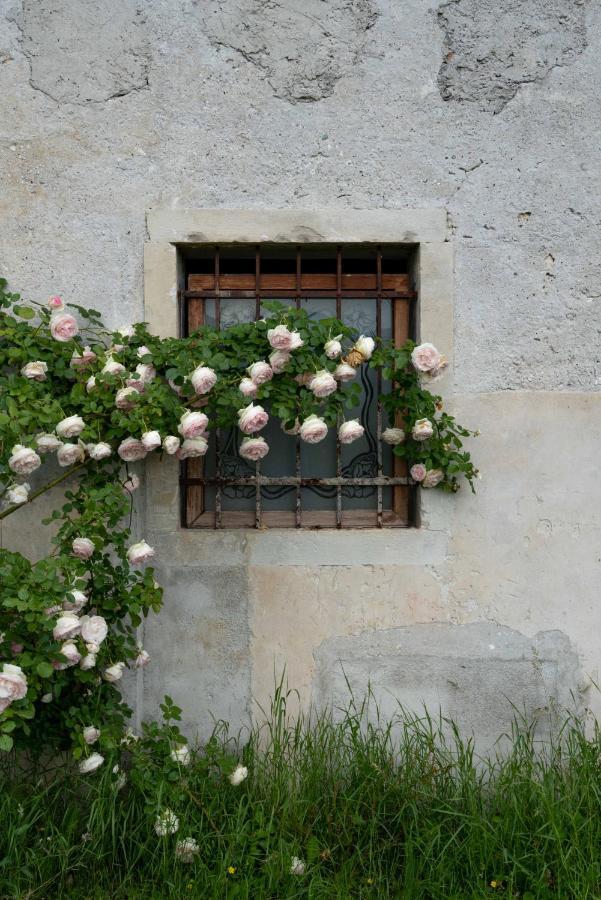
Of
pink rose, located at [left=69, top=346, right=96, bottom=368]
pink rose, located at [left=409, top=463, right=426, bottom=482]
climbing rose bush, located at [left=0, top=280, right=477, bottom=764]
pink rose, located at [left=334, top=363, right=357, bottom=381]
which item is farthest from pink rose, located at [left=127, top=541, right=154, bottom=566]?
pink rose, located at [left=409, top=463, right=426, bottom=482]

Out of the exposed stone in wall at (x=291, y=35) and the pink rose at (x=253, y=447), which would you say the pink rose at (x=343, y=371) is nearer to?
the pink rose at (x=253, y=447)

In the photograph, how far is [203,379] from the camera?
2.47 m

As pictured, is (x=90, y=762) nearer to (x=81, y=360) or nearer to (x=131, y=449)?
(x=131, y=449)

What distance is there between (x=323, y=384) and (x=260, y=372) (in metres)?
0.23

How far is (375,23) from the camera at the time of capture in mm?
2775

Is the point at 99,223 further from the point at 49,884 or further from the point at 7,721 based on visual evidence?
the point at 49,884

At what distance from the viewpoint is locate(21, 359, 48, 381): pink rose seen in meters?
2.54

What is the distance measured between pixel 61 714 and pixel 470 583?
62.1 inches

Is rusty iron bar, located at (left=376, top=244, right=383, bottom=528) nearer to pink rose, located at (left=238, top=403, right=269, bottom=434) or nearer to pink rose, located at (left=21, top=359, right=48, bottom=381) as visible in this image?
pink rose, located at (left=238, top=403, right=269, bottom=434)

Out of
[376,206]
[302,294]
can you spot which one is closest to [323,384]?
[302,294]

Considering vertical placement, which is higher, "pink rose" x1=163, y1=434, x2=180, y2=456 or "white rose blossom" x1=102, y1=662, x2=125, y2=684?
"pink rose" x1=163, y1=434, x2=180, y2=456

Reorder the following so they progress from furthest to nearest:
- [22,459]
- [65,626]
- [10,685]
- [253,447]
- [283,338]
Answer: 1. [253,447]
2. [283,338]
3. [22,459]
4. [65,626]
5. [10,685]

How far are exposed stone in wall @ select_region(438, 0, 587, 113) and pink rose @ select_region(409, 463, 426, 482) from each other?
1428 mm

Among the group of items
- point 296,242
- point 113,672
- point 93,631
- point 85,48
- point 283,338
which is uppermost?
point 85,48
